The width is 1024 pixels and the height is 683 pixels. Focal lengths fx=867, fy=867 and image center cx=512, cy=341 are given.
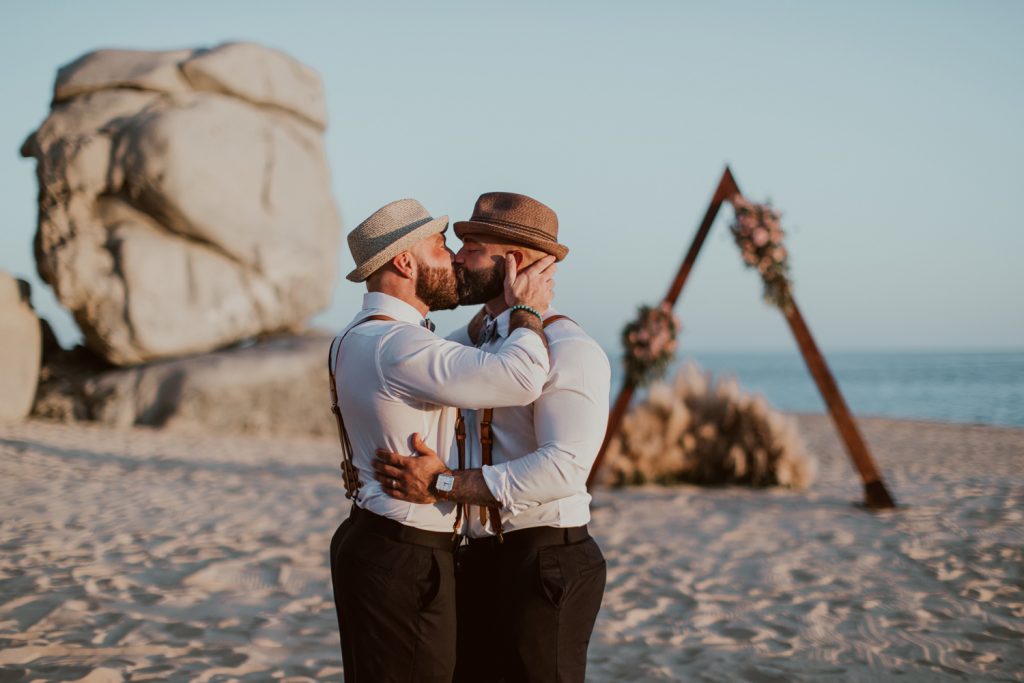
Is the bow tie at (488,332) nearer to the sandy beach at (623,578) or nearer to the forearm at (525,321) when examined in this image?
the forearm at (525,321)

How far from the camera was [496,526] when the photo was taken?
2.65m

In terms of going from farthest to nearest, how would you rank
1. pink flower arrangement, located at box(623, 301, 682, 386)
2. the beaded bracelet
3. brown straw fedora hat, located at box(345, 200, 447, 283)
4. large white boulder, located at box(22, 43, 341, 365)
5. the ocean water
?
1. the ocean water
2. large white boulder, located at box(22, 43, 341, 365)
3. pink flower arrangement, located at box(623, 301, 682, 386)
4. brown straw fedora hat, located at box(345, 200, 447, 283)
5. the beaded bracelet

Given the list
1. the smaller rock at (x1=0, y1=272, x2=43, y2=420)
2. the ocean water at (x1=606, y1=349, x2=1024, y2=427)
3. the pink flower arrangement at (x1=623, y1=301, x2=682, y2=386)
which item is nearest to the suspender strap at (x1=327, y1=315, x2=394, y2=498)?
the pink flower arrangement at (x1=623, y1=301, x2=682, y2=386)

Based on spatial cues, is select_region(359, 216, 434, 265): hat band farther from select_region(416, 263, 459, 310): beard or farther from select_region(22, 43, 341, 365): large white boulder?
select_region(22, 43, 341, 365): large white boulder

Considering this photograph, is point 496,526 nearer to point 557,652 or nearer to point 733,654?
point 557,652

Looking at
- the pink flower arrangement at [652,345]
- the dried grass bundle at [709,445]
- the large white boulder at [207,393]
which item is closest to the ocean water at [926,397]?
the large white boulder at [207,393]

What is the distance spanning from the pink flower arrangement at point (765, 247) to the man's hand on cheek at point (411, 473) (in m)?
6.03

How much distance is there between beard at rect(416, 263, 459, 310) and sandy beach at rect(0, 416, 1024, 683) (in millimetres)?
2273

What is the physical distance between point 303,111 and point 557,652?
52.3 ft

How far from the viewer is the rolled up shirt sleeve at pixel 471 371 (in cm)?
246

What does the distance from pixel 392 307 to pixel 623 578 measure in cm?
392

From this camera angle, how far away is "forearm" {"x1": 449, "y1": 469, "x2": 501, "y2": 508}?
8.41ft

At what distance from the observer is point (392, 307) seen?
9.16ft

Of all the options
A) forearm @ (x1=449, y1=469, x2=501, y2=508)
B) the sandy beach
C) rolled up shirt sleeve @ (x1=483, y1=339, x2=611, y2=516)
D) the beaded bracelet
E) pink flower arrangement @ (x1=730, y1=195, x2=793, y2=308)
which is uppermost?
pink flower arrangement @ (x1=730, y1=195, x2=793, y2=308)
